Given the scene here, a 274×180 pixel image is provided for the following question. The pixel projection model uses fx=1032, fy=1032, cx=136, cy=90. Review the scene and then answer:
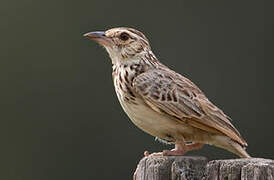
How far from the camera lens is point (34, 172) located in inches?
833

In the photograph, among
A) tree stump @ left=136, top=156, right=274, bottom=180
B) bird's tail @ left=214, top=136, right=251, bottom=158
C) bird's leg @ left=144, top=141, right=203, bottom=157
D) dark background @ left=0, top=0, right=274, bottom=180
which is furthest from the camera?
dark background @ left=0, top=0, right=274, bottom=180

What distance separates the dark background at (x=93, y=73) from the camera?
20188 mm

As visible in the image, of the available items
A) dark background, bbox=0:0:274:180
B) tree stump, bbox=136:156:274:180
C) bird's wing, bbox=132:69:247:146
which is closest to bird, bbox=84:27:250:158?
bird's wing, bbox=132:69:247:146

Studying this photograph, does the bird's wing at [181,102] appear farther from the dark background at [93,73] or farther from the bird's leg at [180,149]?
the dark background at [93,73]

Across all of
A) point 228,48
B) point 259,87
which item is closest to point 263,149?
point 259,87

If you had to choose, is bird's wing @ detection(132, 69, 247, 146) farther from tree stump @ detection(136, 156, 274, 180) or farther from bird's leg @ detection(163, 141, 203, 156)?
tree stump @ detection(136, 156, 274, 180)

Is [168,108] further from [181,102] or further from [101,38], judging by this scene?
[101,38]

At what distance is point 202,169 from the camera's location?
25.8 feet

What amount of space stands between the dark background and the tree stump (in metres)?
10.8

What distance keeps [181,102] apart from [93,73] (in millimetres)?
11679

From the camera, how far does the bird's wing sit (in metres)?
9.57

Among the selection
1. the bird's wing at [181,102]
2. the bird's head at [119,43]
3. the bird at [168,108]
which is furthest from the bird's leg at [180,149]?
the bird's head at [119,43]

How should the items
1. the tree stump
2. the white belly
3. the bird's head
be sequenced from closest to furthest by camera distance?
the tree stump, the white belly, the bird's head

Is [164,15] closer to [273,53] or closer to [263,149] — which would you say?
[273,53]
